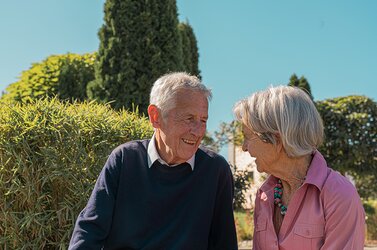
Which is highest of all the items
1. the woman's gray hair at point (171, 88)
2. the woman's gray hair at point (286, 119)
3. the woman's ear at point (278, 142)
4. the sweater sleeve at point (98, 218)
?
the woman's gray hair at point (171, 88)

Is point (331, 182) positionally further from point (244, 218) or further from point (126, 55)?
point (244, 218)

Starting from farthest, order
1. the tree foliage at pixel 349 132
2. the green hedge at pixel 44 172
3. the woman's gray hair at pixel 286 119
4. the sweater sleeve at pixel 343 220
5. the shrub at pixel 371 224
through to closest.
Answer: the shrub at pixel 371 224
the tree foliage at pixel 349 132
the green hedge at pixel 44 172
the woman's gray hair at pixel 286 119
the sweater sleeve at pixel 343 220

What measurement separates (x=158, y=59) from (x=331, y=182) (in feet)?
19.5

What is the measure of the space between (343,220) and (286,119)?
0.48m

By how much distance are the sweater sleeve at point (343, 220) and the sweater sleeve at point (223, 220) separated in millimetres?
492

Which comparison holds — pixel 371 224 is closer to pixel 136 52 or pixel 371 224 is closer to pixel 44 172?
pixel 136 52

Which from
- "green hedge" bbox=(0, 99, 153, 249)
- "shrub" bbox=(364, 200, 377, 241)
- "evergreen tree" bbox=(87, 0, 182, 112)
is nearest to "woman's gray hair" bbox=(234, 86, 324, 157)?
"green hedge" bbox=(0, 99, 153, 249)

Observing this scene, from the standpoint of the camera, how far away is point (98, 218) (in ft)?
7.38

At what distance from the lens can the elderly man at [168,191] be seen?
230cm

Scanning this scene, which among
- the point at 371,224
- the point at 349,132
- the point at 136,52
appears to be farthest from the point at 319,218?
the point at 371,224

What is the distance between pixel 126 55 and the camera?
26.2 feet

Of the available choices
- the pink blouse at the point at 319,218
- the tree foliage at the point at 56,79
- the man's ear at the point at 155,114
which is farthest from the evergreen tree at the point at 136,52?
the pink blouse at the point at 319,218

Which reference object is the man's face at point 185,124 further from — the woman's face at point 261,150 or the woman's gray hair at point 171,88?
the woman's face at point 261,150

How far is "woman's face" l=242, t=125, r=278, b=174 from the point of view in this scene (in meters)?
2.23
